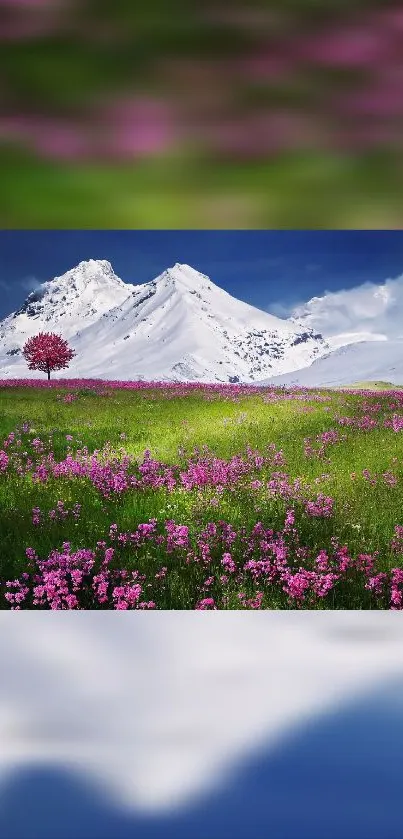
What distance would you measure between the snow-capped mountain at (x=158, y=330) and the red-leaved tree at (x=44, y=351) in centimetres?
5

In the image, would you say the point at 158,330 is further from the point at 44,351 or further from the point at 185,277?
the point at 44,351

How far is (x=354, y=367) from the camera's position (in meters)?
3.84

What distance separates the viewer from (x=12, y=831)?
4.83 feet

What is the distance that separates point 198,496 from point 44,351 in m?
1.19

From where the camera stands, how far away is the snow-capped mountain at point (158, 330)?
3770 millimetres

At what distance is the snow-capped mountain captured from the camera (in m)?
3.77
